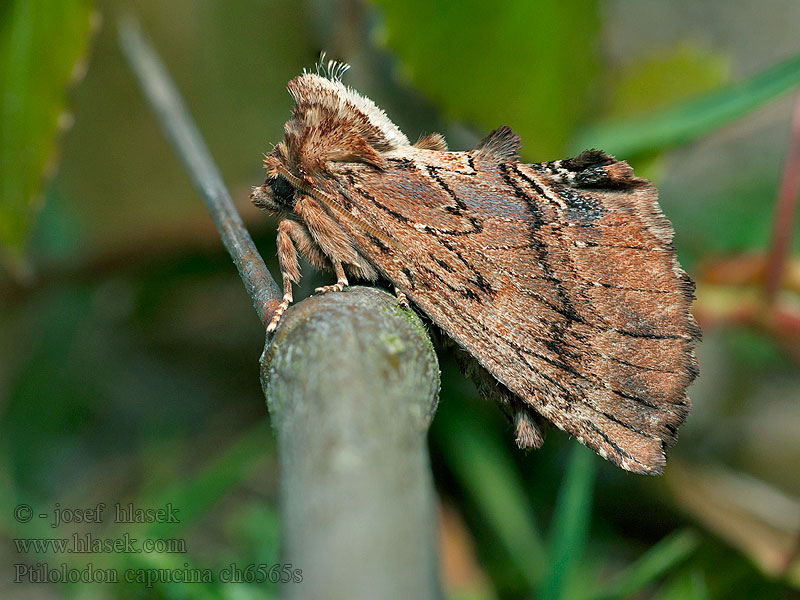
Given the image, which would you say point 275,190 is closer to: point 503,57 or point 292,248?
point 292,248

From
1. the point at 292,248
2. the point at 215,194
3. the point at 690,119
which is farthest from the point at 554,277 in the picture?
the point at 690,119

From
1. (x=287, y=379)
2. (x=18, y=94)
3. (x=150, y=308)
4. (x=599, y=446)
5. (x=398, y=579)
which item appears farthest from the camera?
(x=150, y=308)

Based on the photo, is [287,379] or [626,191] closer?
[287,379]

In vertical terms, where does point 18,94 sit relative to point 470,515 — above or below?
above

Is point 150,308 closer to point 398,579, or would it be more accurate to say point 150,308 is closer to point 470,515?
point 470,515

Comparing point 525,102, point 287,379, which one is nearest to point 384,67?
point 525,102
